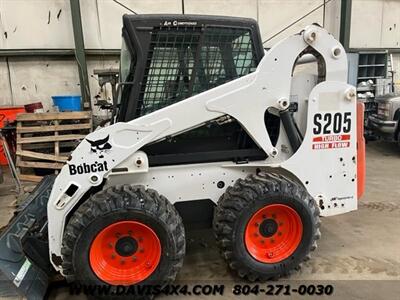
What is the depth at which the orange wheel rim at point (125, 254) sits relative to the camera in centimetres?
246

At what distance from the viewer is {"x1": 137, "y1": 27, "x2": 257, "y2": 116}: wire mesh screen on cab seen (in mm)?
2604

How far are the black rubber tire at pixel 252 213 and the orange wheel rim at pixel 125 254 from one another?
52 centimetres

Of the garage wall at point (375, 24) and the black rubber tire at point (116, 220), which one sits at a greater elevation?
the garage wall at point (375, 24)

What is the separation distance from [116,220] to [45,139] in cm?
390

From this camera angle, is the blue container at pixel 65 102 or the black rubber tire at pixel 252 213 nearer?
the black rubber tire at pixel 252 213

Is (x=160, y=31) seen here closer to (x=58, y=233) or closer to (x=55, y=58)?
(x=58, y=233)

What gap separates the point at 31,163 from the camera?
5641mm

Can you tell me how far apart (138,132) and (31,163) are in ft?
12.7

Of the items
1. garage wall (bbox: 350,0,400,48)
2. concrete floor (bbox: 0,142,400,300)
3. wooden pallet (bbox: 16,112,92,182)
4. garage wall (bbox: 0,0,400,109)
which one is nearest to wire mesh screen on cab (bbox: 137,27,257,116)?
concrete floor (bbox: 0,142,400,300)

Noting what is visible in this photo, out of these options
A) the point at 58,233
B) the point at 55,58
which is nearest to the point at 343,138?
the point at 58,233

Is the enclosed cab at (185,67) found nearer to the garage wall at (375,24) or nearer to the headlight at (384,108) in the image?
the headlight at (384,108)

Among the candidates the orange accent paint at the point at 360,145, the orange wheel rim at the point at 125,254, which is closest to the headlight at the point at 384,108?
the orange accent paint at the point at 360,145

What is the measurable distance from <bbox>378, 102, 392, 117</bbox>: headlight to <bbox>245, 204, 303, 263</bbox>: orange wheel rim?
5225 mm

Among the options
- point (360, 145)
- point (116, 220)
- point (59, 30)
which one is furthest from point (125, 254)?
point (59, 30)
